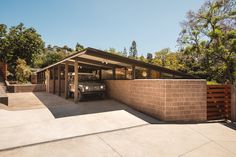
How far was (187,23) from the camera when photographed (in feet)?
49.5

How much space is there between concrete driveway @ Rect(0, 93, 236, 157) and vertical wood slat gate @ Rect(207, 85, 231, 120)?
2.73ft

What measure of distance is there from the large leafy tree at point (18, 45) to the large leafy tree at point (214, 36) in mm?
19477

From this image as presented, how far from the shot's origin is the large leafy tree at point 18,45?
21906 millimetres

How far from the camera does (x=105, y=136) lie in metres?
4.55

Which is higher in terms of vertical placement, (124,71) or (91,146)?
(124,71)

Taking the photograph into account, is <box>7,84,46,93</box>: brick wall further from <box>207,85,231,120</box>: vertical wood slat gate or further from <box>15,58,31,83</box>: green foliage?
<box>207,85,231,120</box>: vertical wood slat gate

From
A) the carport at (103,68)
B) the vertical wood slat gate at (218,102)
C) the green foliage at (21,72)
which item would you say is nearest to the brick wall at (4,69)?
the green foliage at (21,72)

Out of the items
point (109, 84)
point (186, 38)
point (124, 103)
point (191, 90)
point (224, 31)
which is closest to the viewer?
point (191, 90)

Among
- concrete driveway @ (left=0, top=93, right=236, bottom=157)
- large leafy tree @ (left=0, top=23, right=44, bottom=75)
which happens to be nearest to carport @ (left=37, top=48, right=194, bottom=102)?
concrete driveway @ (left=0, top=93, right=236, bottom=157)

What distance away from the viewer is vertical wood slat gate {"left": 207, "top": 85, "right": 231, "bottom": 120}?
22.3 feet

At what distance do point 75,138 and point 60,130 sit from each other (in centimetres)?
76

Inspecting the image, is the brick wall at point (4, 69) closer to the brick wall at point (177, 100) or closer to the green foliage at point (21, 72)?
the green foliage at point (21, 72)

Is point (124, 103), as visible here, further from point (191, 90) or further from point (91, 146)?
point (91, 146)

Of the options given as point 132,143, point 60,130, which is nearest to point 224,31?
point 132,143
